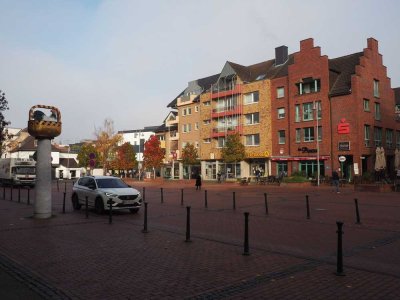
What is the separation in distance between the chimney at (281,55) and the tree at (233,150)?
42.7 feet

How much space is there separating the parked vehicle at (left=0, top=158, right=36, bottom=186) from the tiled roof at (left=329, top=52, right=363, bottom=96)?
3350 cm

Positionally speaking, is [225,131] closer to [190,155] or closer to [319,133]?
[190,155]

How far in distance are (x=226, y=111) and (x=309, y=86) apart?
1407cm

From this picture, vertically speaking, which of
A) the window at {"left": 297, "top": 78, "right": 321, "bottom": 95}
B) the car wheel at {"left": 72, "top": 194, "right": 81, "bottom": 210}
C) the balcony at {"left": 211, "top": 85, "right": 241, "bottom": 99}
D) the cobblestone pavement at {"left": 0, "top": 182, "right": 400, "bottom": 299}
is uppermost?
the balcony at {"left": 211, "top": 85, "right": 241, "bottom": 99}

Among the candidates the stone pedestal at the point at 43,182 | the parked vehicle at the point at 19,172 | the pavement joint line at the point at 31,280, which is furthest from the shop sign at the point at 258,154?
the pavement joint line at the point at 31,280

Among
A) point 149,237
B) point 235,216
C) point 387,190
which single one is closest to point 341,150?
point 387,190

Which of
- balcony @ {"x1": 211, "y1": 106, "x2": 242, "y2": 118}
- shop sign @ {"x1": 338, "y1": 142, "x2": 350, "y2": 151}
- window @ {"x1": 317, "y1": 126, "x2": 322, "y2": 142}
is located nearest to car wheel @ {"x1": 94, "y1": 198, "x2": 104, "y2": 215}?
shop sign @ {"x1": 338, "y1": 142, "x2": 350, "y2": 151}

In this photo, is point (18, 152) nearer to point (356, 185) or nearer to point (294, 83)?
point (294, 83)

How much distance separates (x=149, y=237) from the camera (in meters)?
10.2

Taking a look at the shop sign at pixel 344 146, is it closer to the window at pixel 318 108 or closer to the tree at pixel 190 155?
the window at pixel 318 108

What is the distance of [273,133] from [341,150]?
1025cm

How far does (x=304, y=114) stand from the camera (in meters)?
46.3

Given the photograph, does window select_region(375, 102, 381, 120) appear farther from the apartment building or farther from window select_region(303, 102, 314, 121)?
window select_region(303, 102, 314, 121)

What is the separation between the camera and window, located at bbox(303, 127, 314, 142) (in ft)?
148
